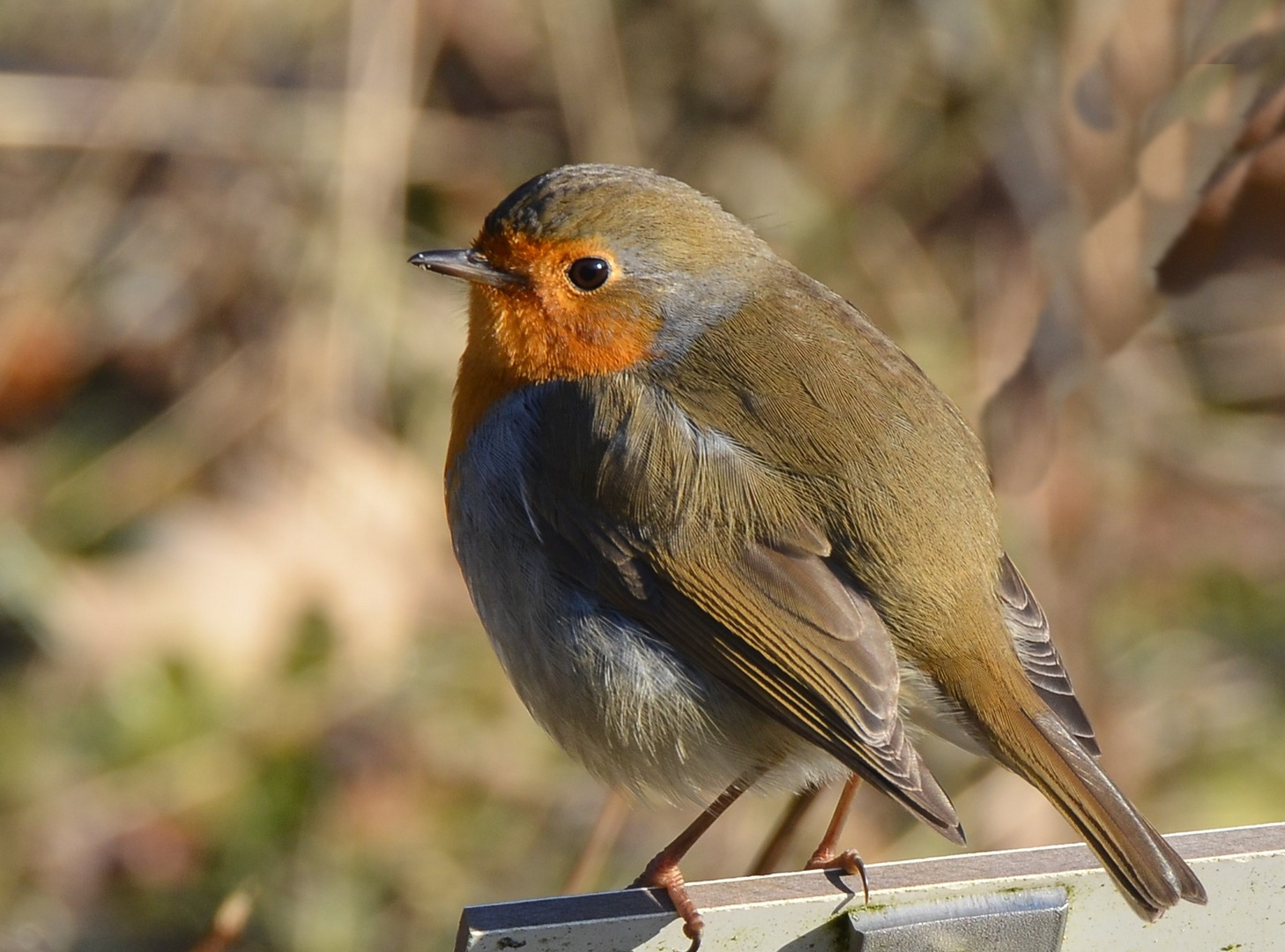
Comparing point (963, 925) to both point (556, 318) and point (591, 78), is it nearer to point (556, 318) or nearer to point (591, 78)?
point (556, 318)

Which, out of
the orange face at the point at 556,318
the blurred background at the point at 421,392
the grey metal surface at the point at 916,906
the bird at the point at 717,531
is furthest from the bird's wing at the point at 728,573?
the blurred background at the point at 421,392

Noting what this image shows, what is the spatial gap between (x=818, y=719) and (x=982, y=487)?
0.44 m

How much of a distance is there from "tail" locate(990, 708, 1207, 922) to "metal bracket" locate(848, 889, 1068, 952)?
0.32ft

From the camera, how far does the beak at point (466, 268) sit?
2477 millimetres

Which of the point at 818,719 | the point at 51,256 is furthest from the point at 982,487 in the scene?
the point at 51,256

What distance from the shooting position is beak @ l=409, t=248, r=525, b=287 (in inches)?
97.5

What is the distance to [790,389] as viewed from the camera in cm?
232

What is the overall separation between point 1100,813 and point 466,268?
3.84ft

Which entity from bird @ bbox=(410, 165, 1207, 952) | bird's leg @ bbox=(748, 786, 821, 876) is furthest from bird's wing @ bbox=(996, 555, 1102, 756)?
bird's leg @ bbox=(748, 786, 821, 876)

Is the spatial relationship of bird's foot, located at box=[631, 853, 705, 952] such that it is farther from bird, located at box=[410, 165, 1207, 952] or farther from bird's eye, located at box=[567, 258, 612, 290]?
bird's eye, located at box=[567, 258, 612, 290]

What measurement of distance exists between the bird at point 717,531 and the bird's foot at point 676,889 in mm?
12

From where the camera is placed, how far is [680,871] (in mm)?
2201

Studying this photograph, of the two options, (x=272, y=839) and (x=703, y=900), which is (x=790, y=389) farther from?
(x=272, y=839)

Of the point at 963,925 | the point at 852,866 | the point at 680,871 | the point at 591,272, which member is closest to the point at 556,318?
the point at 591,272
